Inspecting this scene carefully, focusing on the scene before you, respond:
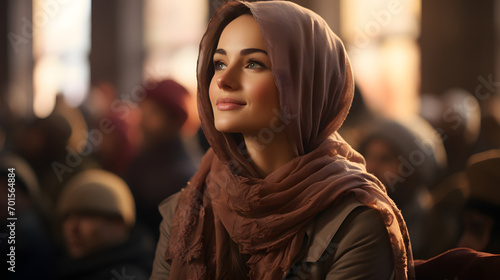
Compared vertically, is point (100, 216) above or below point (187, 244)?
below

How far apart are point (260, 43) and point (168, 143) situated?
1151 mm

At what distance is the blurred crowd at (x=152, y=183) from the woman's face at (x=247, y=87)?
74 centimetres

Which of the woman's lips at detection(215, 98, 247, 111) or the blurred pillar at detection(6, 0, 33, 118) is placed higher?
the woman's lips at detection(215, 98, 247, 111)

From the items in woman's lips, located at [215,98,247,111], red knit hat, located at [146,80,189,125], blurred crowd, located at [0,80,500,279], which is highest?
woman's lips, located at [215,98,247,111]

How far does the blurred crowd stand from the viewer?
5.31ft

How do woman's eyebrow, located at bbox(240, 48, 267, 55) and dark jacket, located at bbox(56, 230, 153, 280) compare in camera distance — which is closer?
woman's eyebrow, located at bbox(240, 48, 267, 55)

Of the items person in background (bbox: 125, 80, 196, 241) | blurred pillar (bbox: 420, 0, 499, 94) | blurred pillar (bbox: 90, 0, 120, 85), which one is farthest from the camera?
blurred pillar (bbox: 90, 0, 120, 85)

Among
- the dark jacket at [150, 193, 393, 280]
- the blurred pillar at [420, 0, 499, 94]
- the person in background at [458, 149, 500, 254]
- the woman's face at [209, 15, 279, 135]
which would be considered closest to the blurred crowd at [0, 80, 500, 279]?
the person in background at [458, 149, 500, 254]

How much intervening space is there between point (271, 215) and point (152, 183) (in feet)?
3.39

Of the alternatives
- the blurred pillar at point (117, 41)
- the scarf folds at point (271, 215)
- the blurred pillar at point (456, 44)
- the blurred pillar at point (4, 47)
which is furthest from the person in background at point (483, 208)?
the blurred pillar at point (117, 41)

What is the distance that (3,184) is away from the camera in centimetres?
172

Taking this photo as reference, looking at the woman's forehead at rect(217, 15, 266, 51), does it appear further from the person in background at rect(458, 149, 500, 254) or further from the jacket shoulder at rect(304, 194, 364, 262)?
the person in background at rect(458, 149, 500, 254)

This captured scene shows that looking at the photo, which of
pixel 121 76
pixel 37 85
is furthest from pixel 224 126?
pixel 121 76

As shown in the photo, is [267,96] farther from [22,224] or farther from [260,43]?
[22,224]
